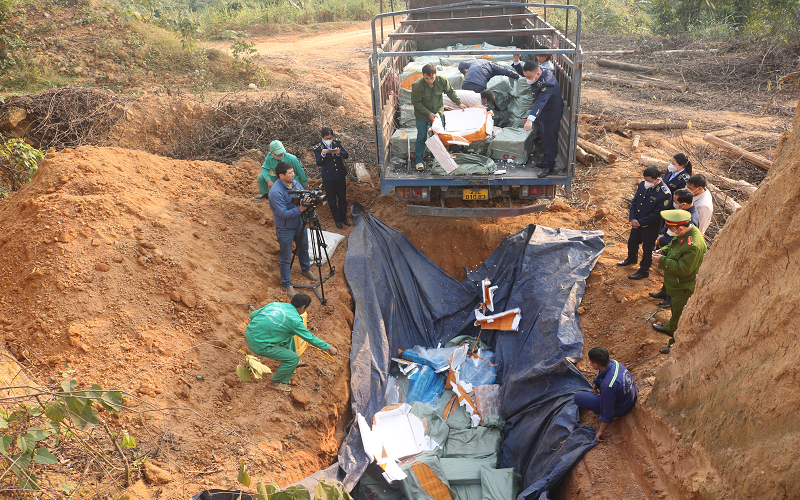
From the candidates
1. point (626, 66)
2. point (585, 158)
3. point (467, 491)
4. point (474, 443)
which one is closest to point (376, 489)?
point (467, 491)

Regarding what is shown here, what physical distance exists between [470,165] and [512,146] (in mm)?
644

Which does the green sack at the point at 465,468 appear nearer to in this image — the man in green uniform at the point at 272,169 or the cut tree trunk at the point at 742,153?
the man in green uniform at the point at 272,169

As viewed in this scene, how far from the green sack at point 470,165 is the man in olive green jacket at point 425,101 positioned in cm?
23

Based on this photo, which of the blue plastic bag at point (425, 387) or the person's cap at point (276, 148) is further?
the person's cap at point (276, 148)

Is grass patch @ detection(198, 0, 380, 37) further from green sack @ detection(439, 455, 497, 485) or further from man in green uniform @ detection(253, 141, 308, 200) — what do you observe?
green sack @ detection(439, 455, 497, 485)

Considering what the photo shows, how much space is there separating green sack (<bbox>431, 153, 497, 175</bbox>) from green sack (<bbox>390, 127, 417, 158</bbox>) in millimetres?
505

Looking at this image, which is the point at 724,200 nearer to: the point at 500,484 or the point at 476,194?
the point at 476,194

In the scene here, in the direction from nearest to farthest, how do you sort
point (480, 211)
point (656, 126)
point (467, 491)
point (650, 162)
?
point (467, 491) → point (480, 211) → point (650, 162) → point (656, 126)

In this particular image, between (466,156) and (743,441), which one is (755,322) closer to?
(743,441)

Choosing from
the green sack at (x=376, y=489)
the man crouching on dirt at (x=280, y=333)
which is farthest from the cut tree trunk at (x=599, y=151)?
the green sack at (x=376, y=489)

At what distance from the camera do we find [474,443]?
5.05 m

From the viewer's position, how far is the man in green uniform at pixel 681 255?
4191 millimetres

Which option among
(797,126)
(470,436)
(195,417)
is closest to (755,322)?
(797,126)

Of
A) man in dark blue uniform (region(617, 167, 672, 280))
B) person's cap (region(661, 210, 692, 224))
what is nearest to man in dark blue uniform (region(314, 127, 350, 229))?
man in dark blue uniform (region(617, 167, 672, 280))
